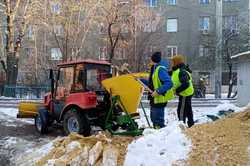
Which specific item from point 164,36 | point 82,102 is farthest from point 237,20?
point 82,102

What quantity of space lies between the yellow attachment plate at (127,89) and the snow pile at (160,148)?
10.6 ft

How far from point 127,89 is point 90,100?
4.55 ft

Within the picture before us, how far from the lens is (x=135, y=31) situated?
36.9 metres

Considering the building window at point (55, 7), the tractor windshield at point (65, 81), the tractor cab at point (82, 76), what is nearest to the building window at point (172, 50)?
the building window at point (55, 7)

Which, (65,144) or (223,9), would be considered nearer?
(65,144)

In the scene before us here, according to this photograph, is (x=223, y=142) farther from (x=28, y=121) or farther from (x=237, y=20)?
(x=237, y=20)

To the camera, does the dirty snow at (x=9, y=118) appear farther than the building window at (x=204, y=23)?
Result: No

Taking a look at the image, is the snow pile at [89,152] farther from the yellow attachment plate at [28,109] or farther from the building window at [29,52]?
the building window at [29,52]

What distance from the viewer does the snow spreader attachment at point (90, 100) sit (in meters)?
10.1

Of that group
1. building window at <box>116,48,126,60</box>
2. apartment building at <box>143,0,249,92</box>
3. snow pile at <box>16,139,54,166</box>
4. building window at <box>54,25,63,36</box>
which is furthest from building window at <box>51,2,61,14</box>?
snow pile at <box>16,139,54,166</box>

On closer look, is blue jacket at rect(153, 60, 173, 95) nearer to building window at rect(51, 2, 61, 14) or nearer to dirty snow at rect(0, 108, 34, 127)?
dirty snow at rect(0, 108, 34, 127)

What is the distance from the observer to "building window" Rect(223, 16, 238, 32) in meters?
44.0

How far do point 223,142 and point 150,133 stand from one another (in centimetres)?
123

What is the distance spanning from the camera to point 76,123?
445 inches
